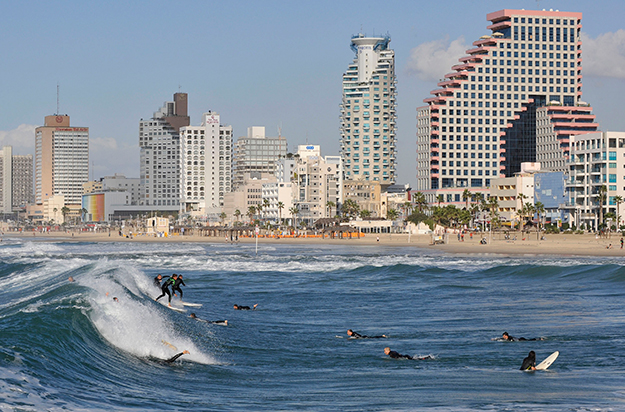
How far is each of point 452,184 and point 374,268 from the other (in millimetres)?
134840

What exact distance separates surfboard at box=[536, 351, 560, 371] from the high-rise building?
563ft

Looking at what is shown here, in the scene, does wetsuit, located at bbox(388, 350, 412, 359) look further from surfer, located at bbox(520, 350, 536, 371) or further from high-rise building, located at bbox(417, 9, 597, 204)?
high-rise building, located at bbox(417, 9, 597, 204)

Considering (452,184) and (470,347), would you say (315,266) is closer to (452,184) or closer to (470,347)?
(470,347)

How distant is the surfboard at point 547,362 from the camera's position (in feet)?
69.4

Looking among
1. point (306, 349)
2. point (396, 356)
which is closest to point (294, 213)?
point (306, 349)

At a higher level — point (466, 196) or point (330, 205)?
point (466, 196)

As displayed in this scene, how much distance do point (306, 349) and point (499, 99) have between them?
180925mm

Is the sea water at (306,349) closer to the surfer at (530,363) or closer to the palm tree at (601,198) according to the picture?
the surfer at (530,363)

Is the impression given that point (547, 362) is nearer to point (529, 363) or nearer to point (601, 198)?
point (529, 363)

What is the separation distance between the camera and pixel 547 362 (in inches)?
842

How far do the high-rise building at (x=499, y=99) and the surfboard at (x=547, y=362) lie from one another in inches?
6762

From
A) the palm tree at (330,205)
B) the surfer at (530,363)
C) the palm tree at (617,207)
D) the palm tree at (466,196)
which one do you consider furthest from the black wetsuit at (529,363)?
the palm tree at (330,205)

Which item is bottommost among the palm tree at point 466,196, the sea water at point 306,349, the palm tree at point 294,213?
the sea water at point 306,349

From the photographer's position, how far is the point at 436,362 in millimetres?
22250
